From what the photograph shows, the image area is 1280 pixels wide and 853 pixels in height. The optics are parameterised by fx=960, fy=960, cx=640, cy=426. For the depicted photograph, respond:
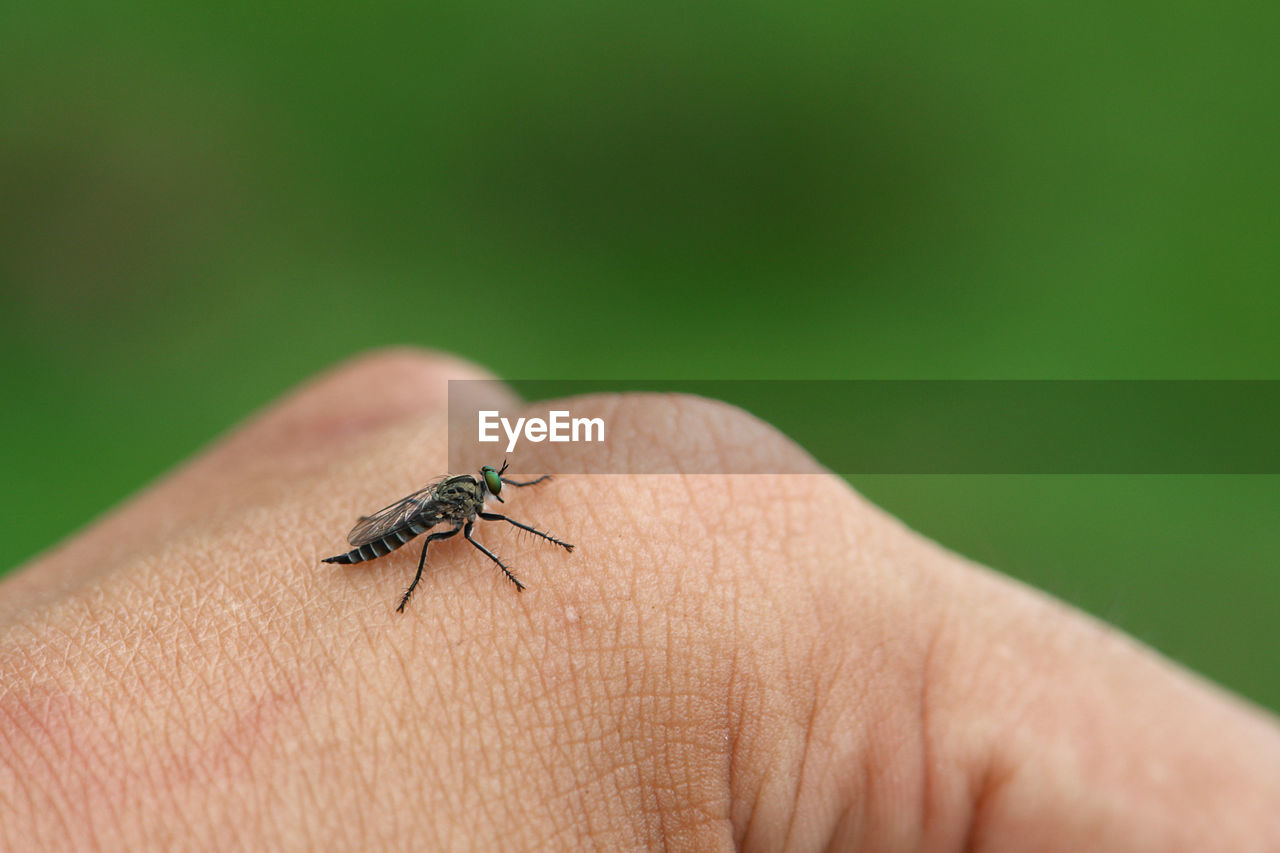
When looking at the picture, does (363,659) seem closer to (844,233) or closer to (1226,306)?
(844,233)

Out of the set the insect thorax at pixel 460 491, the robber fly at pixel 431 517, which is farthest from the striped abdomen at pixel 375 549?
the insect thorax at pixel 460 491

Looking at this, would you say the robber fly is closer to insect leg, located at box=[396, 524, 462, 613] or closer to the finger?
insect leg, located at box=[396, 524, 462, 613]

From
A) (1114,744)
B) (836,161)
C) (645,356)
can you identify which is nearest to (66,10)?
(645,356)

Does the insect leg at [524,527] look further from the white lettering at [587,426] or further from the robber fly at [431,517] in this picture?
the white lettering at [587,426]

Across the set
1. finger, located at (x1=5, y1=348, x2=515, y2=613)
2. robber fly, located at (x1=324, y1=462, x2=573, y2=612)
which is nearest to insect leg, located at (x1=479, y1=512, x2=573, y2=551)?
robber fly, located at (x1=324, y1=462, x2=573, y2=612)

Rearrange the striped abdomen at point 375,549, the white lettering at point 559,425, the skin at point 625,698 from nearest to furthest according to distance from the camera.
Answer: the skin at point 625,698 < the striped abdomen at point 375,549 < the white lettering at point 559,425

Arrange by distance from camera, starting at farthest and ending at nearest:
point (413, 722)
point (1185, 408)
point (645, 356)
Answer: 1. point (645, 356)
2. point (1185, 408)
3. point (413, 722)

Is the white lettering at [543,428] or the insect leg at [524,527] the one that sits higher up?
the white lettering at [543,428]

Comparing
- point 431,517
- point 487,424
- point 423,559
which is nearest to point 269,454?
point 487,424
